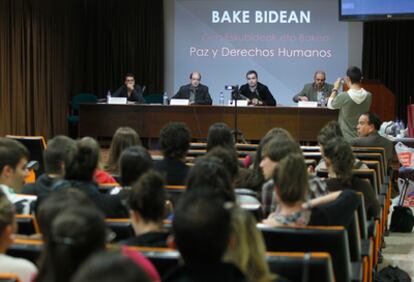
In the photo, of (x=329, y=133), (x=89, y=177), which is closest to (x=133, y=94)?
(x=329, y=133)

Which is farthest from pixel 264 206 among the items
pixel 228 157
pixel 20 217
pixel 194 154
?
pixel 194 154

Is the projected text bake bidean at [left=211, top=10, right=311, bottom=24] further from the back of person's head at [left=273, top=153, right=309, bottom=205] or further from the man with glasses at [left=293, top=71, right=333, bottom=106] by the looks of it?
the back of person's head at [left=273, top=153, right=309, bottom=205]

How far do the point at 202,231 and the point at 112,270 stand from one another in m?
0.52

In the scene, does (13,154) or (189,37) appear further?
(189,37)

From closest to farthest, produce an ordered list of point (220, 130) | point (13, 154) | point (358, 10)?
point (13, 154) → point (220, 130) → point (358, 10)

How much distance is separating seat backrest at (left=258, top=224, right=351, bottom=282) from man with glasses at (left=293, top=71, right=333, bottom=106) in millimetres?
7499

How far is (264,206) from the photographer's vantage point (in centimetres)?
352

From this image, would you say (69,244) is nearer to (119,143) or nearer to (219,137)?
(119,143)

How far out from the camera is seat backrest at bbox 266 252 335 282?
2.18 m

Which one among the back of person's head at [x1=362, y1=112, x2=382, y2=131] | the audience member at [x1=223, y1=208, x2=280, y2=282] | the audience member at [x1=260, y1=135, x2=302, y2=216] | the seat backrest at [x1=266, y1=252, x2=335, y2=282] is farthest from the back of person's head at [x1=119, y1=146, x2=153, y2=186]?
the back of person's head at [x1=362, y1=112, x2=382, y2=131]

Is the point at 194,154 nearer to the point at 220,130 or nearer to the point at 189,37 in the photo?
the point at 220,130

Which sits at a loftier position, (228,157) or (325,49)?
(325,49)

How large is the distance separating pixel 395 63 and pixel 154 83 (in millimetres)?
4085

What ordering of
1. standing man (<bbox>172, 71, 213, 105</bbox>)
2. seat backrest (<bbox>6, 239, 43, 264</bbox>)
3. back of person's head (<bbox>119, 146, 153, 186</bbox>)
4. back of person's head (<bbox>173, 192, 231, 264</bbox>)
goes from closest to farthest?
back of person's head (<bbox>173, 192, 231, 264</bbox>) < seat backrest (<bbox>6, 239, 43, 264</bbox>) < back of person's head (<bbox>119, 146, 153, 186</bbox>) < standing man (<bbox>172, 71, 213, 105</bbox>)
